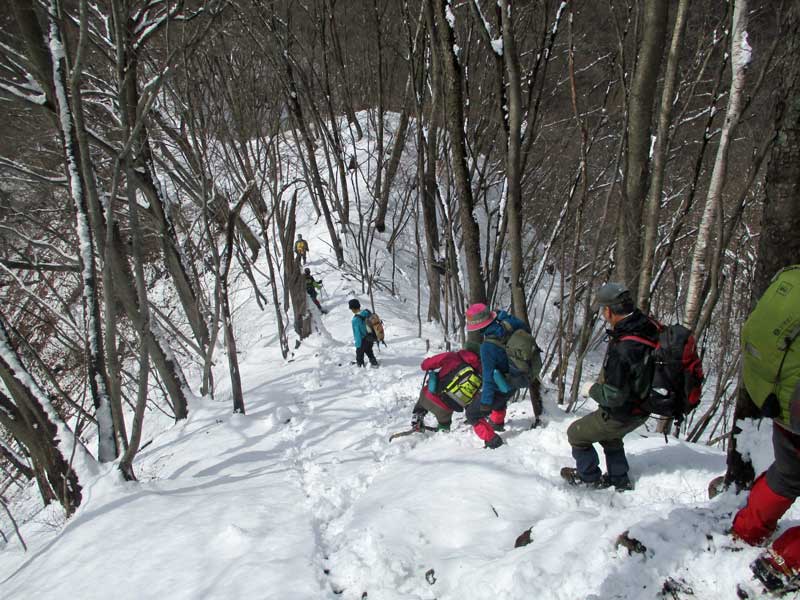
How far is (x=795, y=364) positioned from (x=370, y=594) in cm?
245

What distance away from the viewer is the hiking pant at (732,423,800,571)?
6.22 ft

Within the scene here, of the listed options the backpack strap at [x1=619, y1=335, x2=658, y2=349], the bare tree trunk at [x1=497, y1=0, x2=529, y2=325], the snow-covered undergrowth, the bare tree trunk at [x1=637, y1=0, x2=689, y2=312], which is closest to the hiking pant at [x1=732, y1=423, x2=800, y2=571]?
the snow-covered undergrowth

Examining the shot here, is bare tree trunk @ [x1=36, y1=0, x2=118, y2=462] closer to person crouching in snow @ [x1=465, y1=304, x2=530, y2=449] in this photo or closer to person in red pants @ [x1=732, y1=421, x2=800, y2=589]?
person crouching in snow @ [x1=465, y1=304, x2=530, y2=449]

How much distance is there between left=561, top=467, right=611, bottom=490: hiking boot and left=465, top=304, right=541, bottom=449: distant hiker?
0.85 meters

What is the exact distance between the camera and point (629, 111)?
13.2 feet

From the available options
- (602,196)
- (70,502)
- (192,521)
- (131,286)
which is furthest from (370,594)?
(602,196)

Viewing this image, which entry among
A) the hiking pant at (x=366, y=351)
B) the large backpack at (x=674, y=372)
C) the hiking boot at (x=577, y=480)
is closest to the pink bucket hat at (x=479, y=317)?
the hiking boot at (x=577, y=480)

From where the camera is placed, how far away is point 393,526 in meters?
3.13

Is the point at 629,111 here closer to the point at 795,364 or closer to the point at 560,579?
the point at 795,364

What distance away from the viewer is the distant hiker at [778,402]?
181 centimetres

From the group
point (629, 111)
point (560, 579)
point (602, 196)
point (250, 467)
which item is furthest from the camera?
point (602, 196)

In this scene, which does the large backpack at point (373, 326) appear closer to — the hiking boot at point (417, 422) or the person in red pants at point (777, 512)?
the hiking boot at point (417, 422)

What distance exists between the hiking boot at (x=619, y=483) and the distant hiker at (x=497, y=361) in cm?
105

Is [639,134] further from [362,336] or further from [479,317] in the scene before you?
[362,336]
